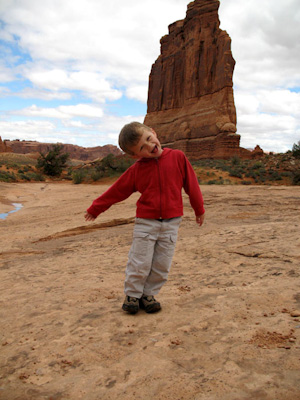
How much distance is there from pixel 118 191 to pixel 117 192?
0.02 m

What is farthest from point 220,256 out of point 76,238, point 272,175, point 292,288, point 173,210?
point 272,175

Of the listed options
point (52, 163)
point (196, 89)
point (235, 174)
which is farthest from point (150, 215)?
point (196, 89)

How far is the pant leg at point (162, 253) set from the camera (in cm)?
248

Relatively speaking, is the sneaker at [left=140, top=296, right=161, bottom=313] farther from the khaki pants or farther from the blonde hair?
the blonde hair

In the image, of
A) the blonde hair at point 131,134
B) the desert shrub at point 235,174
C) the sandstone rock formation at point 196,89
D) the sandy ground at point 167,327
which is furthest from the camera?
the sandstone rock formation at point 196,89

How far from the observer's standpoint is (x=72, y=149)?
113 m

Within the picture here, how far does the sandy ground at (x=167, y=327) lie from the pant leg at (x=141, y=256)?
0.21m

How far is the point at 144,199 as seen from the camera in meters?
2.50

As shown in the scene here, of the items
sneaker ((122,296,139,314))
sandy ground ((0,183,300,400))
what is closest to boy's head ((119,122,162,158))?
sneaker ((122,296,139,314))

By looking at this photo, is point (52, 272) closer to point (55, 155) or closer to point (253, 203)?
point (253, 203)

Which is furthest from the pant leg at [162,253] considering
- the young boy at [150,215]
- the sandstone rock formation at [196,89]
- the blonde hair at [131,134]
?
the sandstone rock formation at [196,89]

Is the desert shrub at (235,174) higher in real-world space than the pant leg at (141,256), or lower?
higher

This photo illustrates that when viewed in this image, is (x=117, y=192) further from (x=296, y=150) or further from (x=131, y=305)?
(x=296, y=150)

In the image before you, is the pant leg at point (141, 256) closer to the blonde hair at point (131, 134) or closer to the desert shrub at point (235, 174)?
the blonde hair at point (131, 134)
